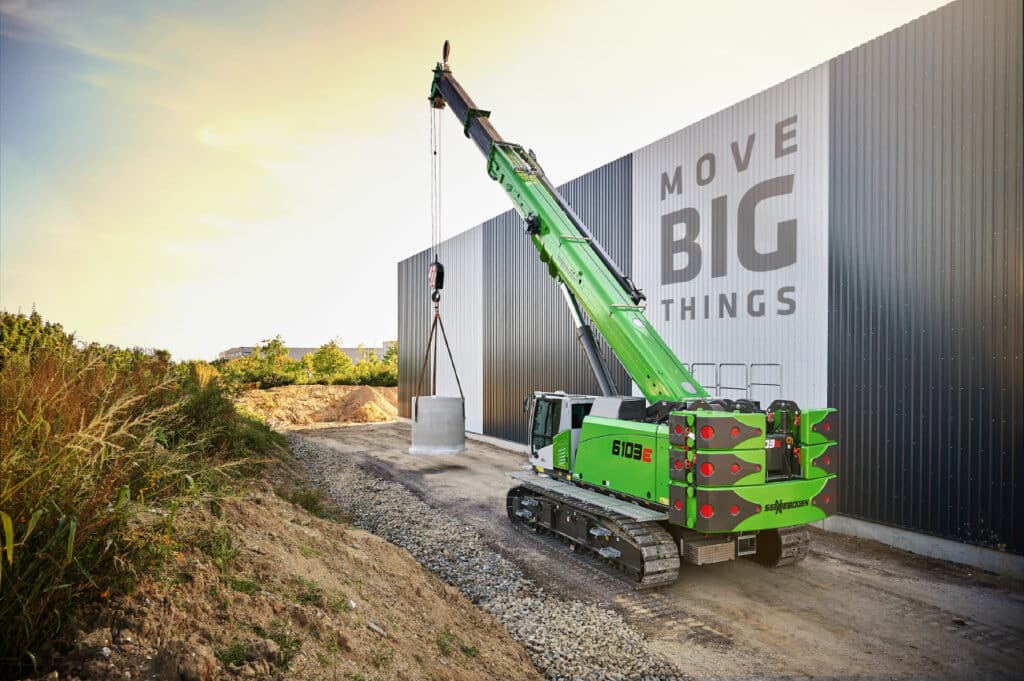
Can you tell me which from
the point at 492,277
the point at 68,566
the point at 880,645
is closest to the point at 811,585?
the point at 880,645

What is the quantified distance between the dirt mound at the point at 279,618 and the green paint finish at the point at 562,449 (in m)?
3.25

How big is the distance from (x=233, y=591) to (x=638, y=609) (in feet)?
14.8

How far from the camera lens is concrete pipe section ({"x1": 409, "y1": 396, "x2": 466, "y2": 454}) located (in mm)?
13680

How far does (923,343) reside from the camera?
9016 mm

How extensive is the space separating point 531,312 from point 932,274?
11567 millimetres

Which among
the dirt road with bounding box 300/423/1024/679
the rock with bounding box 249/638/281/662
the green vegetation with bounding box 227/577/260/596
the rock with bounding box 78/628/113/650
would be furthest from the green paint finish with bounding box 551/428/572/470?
the rock with bounding box 78/628/113/650

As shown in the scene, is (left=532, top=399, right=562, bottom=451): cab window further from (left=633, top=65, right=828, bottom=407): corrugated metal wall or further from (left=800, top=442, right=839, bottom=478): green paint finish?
(left=633, top=65, right=828, bottom=407): corrugated metal wall

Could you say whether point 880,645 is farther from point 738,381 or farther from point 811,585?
point 738,381

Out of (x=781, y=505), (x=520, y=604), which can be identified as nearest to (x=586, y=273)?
(x=781, y=505)

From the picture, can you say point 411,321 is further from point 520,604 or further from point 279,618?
point 279,618

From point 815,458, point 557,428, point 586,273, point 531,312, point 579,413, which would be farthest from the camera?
point 531,312

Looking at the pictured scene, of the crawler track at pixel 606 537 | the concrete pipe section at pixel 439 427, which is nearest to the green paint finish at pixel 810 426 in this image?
the crawler track at pixel 606 537

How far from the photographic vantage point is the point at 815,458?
286 inches

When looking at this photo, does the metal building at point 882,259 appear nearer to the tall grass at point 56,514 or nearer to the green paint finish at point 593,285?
the green paint finish at point 593,285
